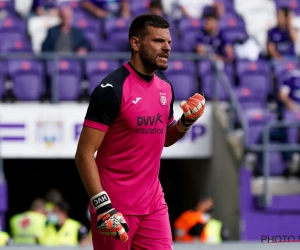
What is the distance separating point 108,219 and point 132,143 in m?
0.48

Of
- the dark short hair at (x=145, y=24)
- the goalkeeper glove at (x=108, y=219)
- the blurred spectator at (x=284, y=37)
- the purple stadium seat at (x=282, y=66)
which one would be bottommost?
the goalkeeper glove at (x=108, y=219)

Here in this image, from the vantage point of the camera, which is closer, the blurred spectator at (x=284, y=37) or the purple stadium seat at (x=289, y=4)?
the blurred spectator at (x=284, y=37)

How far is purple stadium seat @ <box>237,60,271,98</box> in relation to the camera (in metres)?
12.5

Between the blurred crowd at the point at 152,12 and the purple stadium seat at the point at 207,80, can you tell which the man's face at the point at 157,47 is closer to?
the purple stadium seat at the point at 207,80

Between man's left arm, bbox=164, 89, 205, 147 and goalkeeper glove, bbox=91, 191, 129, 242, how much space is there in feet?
2.45

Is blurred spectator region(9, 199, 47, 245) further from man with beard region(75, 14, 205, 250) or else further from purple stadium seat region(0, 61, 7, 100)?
man with beard region(75, 14, 205, 250)

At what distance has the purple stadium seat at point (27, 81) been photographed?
11789 millimetres

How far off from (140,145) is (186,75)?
690 cm

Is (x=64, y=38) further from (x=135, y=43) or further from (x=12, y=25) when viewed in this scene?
(x=135, y=43)

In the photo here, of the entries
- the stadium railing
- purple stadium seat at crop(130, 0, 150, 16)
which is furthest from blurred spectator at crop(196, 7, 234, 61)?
the stadium railing

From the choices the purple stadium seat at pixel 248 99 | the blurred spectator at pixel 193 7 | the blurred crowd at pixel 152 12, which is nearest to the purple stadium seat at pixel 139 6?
the blurred crowd at pixel 152 12

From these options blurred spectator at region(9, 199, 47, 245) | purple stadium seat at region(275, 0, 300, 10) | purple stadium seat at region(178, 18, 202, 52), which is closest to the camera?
blurred spectator at region(9, 199, 47, 245)

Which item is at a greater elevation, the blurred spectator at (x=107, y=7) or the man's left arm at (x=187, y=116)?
the blurred spectator at (x=107, y=7)

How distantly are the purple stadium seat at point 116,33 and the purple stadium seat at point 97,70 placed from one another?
0.49m
